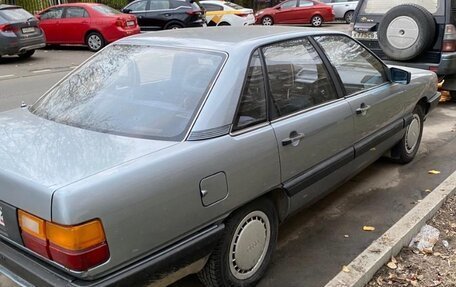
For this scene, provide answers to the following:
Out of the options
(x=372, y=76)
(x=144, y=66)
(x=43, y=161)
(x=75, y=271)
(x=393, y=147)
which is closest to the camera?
(x=75, y=271)

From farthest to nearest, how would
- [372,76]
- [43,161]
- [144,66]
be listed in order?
[372,76]
[144,66]
[43,161]

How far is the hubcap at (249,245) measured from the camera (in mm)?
2795

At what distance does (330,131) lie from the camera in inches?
134

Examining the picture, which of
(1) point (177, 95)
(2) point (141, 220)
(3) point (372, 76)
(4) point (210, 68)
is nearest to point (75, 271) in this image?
(2) point (141, 220)

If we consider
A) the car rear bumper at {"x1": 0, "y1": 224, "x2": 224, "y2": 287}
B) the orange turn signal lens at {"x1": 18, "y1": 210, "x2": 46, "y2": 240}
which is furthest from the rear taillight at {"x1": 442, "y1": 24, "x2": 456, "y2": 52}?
the orange turn signal lens at {"x1": 18, "y1": 210, "x2": 46, "y2": 240}

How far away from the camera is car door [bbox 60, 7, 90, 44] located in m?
15.1

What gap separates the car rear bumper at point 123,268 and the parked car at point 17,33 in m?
11.5

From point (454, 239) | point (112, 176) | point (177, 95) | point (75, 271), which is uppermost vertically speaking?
point (177, 95)

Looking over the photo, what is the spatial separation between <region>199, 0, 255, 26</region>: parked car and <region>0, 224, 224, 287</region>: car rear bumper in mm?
17448

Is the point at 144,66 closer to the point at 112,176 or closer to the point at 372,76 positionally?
the point at 112,176

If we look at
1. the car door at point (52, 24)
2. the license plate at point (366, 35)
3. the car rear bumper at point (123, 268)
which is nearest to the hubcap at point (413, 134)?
the license plate at point (366, 35)

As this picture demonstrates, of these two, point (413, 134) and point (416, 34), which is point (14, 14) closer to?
point (416, 34)

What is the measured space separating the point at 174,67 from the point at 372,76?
1977mm

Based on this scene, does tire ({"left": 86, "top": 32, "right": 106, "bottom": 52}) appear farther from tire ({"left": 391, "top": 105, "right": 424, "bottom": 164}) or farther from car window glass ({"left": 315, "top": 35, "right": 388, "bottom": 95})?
car window glass ({"left": 315, "top": 35, "right": 388, "bottom": 95})
